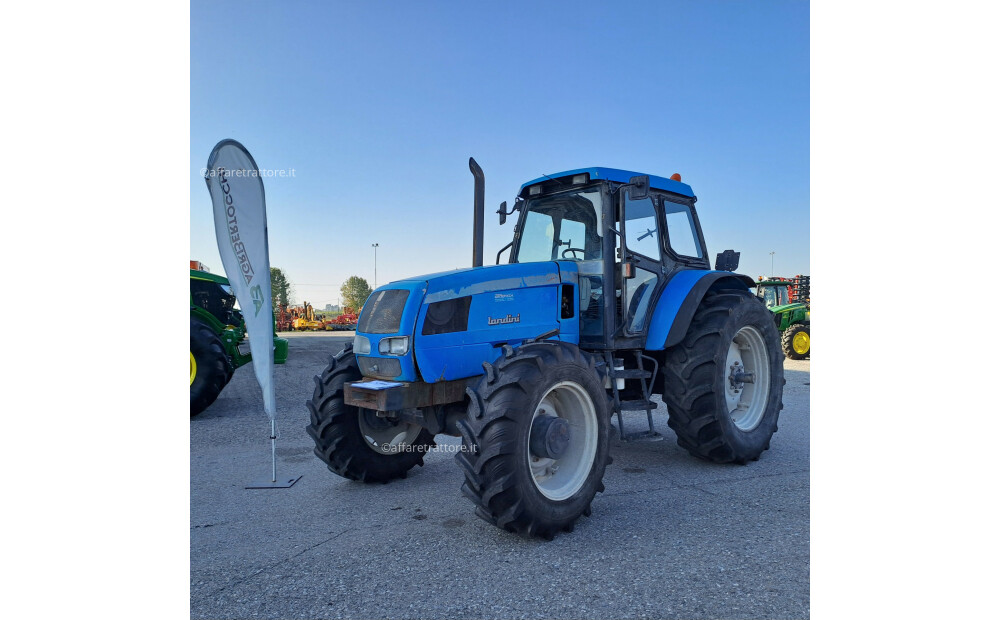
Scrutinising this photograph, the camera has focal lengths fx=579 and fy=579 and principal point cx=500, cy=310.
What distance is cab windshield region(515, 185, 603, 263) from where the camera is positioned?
4.87 meters

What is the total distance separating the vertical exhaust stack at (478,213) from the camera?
4.48 m

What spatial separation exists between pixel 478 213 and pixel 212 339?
16.5 ft

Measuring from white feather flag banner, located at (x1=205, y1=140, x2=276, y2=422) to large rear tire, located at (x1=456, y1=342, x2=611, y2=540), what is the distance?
2.21 meters

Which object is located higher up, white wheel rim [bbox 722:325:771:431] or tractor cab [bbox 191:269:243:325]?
tractor cab [bbox 191:269:243:325]

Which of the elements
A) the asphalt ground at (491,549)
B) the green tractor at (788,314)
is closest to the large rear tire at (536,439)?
the asphalt ground at (491,549)

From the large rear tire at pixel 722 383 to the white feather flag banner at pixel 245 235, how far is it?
3421mm

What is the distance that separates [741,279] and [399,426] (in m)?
3.54

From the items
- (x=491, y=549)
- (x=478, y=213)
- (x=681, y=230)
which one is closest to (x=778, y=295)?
(x=681, y=230)

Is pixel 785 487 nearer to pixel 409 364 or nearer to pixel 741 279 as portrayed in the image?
pixel 741 279

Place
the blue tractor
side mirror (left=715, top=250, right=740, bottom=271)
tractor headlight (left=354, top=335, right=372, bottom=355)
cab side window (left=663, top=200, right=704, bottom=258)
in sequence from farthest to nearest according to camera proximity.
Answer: side mirror (left=715, top=250, right=740, bottom=271) < cab side window (left=663, top=200, right=704, bottom=258) < tractor headlight (left=354, top=335, right=372, bottom=355) < the blue tractor

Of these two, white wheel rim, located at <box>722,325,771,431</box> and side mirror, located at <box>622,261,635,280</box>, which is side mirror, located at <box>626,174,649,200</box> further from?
white wheel rim, located at <box>722,325,771,431</box>

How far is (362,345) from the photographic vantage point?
4.18 m

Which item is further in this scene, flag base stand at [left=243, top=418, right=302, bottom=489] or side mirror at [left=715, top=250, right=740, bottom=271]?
side mirror at [left=715, top=250, right=740, bottom=271]

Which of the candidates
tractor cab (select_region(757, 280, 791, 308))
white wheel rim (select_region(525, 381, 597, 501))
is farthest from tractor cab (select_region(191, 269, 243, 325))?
tractor cab (select_region(757, 280, 791, 308))
